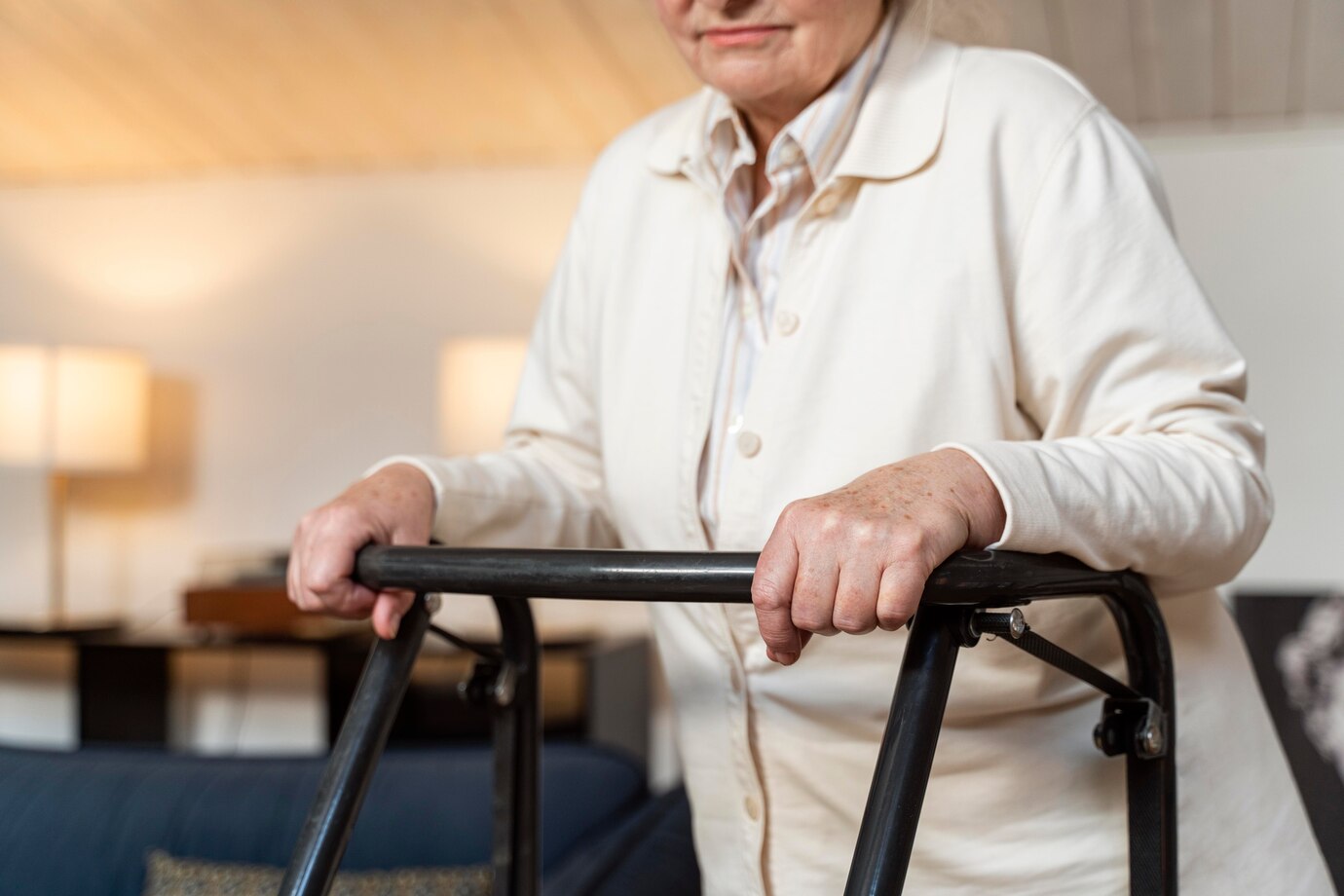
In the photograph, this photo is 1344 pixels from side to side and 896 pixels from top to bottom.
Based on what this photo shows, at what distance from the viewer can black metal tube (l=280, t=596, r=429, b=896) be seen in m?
0.79

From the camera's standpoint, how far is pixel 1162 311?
88 cm

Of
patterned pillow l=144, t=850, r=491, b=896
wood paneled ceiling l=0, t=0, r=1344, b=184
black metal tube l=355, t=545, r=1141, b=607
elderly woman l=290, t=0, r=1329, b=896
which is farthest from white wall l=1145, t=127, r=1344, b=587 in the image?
black metal tube l=355, t=545, r=1141, b=607

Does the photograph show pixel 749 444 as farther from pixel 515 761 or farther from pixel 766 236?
pixel 515 761

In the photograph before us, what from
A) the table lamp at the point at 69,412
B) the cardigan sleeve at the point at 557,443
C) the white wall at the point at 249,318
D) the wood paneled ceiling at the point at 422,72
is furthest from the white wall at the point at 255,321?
the cardigan sleeve at the point at 557,443

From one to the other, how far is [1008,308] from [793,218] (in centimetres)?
19

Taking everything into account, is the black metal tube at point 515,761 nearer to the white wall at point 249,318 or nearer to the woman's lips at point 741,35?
the woman's lips at point 741,35

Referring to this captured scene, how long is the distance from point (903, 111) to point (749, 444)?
27cm

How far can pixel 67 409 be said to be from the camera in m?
4.25

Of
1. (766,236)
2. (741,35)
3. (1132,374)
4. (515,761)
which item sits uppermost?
(741,35)

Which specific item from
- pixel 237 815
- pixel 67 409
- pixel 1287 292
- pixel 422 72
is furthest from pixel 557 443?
pixel 67 409

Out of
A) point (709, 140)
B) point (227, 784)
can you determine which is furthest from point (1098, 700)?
point (227, 784)

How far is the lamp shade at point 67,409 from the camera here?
4203mm

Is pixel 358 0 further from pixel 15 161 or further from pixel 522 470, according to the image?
pixel 522 470

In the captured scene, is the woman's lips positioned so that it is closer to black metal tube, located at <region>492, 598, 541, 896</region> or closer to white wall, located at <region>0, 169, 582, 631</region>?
black metal tube, located at <region>492, 598, 541, 896</region>
